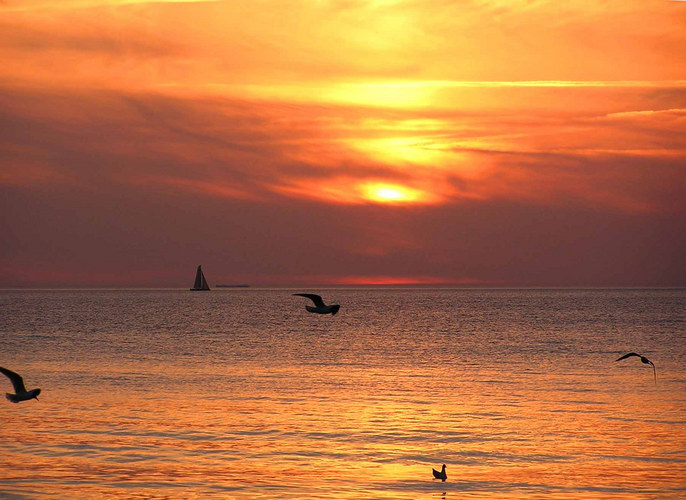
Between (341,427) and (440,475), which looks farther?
(341,427)

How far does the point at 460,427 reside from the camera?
32.4 m

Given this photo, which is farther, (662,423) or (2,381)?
(2,381)

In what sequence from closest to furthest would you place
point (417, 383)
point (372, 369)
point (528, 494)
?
point (528, 494) < point (417, 383) < point (372, 369)

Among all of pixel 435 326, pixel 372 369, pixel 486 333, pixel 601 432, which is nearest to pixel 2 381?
pixel 372 369

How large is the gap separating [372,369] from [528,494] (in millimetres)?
33144

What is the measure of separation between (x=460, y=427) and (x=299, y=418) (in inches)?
237

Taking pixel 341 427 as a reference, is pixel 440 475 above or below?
below

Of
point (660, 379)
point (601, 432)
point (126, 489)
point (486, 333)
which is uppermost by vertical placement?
point (486, 333)

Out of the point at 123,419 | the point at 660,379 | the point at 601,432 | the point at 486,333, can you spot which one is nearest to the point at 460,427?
the point at 601,432

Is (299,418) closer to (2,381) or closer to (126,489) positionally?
(126,489)

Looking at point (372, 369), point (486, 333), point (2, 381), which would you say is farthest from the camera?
point (486, 333)

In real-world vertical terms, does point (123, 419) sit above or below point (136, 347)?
below

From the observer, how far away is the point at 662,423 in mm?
33188

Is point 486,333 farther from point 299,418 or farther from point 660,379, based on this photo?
point 299,418
